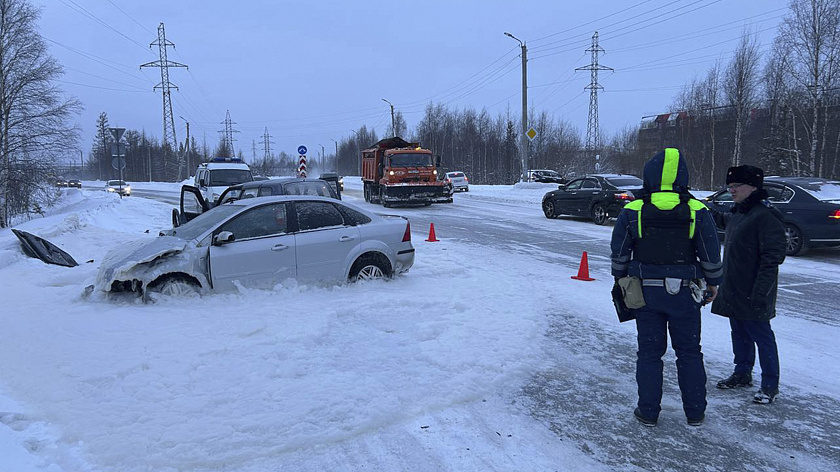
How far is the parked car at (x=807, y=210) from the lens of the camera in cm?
981

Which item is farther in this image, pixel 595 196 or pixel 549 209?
pixel 549 209

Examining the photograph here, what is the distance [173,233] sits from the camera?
7129 mm

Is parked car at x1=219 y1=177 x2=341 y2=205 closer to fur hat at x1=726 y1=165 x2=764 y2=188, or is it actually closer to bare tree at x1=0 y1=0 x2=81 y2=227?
fur hat at x1=726 y1=165 x2=764 y2=188

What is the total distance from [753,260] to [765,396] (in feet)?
3.49

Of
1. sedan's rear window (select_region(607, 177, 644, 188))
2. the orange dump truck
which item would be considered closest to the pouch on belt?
sedan's rear window (select_region(607, 177, 644, 188))

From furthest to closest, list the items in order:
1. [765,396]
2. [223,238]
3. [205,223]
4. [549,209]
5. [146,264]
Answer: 1. [549,209]
2. [205,223]
3. [223,238]
4. [146,264]
5. [765,396]

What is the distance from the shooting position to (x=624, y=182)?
52.4 ft

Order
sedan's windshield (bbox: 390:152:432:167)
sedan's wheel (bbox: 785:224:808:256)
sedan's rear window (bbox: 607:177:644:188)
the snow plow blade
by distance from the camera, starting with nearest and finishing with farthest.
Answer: the snow plow blade < sedan's wheel (bbox: 785:224:808:256) < sedan's rear window (bbox: 607:177:644:188) < sedan's windshield (bbox: 390:152:432:167)

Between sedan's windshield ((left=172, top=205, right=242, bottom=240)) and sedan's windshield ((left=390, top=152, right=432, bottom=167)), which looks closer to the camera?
sedan's windshield ((left=172, top=205, right=242, bottom=240))

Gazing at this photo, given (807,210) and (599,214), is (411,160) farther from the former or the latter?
(807,210)

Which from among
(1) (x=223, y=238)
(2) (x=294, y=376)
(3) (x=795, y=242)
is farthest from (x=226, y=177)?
(3) (x=795, y=242)

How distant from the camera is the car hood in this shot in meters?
5.97

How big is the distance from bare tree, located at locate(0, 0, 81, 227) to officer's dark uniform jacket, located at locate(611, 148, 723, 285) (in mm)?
29486

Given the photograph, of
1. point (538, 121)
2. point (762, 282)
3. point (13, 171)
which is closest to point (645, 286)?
point (762, 282)
